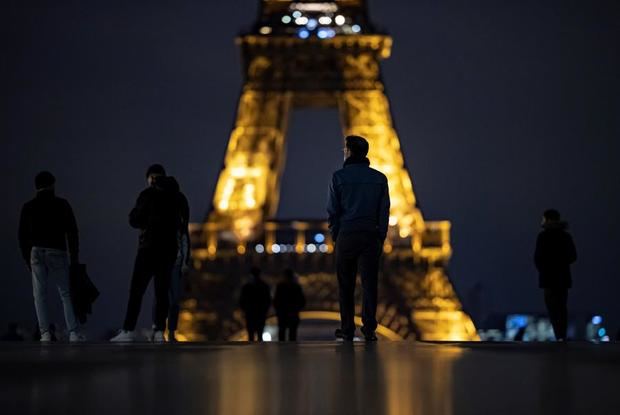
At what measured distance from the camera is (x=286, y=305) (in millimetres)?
18375

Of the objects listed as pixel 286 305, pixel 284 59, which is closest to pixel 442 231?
pixel 284 59

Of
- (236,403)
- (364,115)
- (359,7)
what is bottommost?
(236,403)

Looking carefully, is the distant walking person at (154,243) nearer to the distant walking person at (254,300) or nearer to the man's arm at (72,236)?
the man's arm at (72,236)

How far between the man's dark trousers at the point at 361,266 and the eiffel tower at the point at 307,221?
72.0 ft

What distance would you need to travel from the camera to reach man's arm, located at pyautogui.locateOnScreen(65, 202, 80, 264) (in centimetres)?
1110

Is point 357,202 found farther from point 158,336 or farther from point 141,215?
point 158,336

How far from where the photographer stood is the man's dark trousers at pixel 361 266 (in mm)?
10078

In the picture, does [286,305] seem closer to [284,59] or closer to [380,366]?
[380,366]

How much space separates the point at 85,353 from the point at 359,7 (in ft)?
99.8

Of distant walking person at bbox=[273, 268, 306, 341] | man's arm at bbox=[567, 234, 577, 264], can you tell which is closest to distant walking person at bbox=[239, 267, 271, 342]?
distant walking person at bbox=[273, 268, 306, 341]

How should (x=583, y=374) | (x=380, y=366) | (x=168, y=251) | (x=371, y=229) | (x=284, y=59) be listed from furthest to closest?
(x=284, y=59) → (x=168, y=251) → (x=371, y=229) → (x=380, y=366) → (x=583, y=374)

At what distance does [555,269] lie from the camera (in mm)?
13531

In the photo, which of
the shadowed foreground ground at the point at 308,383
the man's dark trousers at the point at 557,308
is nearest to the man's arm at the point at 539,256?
the man's dark trousers at the point at 557,308

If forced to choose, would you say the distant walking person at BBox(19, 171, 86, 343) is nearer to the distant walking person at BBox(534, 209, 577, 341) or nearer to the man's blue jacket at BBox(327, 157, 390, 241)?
the man's blue jacket at BBox(327, 157, 390, 241)
